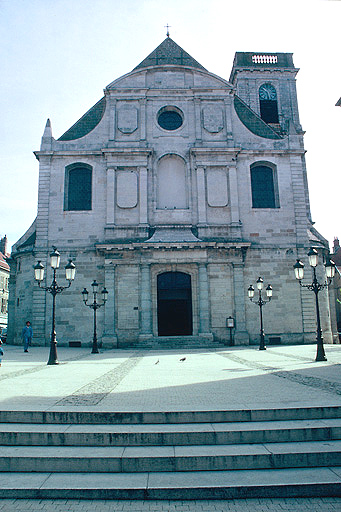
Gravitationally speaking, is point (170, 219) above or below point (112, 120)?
below

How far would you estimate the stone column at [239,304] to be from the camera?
25.5 m

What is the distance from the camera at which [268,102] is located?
3897 centimetres

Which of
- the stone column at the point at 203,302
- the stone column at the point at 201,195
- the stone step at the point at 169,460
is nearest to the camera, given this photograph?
the stone step at the point at 169,460

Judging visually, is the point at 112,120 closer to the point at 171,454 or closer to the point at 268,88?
the point at 268,88

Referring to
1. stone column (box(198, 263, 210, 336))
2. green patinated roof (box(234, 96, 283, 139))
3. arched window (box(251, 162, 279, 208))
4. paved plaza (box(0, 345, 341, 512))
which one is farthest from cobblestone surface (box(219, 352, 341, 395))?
green patinated roof (box(234, 96, 283, 139))

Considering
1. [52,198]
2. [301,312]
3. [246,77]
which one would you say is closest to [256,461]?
[301,312]

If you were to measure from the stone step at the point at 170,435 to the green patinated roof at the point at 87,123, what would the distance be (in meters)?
25.4

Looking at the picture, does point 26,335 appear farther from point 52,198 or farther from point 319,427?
point 319,427

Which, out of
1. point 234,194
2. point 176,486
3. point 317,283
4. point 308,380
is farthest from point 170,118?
point 176,486

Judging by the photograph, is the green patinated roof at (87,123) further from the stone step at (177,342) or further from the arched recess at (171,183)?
the stone step at (177,342)

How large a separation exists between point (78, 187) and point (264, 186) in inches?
493

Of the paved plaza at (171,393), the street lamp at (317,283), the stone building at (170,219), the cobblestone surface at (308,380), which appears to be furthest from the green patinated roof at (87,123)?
the cobblestone surface at (308,380)

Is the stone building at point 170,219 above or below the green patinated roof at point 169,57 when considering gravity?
below

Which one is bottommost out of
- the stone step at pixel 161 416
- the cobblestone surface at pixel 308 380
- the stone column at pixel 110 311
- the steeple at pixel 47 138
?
the stone step at pixel 161 416
